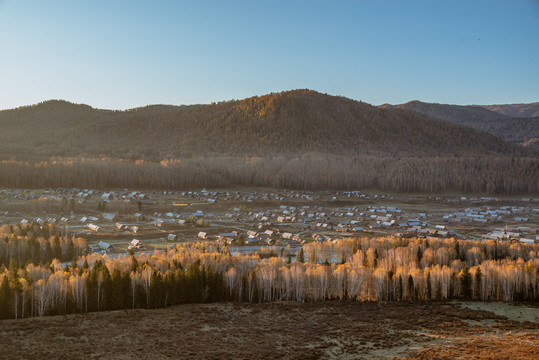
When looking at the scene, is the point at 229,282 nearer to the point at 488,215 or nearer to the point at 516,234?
the point at 516,234

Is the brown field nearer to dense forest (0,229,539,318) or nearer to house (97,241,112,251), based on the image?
dense forest (0,229,539,318)

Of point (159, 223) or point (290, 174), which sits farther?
point (290, 174)

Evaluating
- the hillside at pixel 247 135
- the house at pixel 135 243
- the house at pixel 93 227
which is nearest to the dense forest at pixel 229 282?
the house at pixel 135 243

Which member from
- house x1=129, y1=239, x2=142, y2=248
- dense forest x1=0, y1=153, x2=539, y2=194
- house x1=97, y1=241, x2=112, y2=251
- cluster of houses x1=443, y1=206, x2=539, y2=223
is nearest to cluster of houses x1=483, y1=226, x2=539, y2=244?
cluster of houses x1=443, y1=206, x2=539, y2=223

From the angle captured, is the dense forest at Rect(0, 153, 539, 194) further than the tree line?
Yes

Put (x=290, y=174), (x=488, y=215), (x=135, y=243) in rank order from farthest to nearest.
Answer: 1. (x=290, y=174)
2. (x=488, y=215)
3. (x=135, y=243)

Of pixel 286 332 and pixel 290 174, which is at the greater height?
pixel 290 174

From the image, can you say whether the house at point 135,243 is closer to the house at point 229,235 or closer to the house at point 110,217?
the house at point 229,235

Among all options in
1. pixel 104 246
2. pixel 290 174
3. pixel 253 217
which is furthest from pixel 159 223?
pixel 290 174
